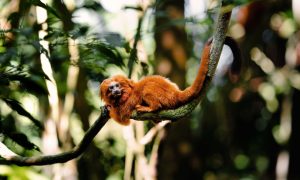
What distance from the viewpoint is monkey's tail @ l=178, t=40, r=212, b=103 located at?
2.41m

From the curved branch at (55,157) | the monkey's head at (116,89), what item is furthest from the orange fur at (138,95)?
the curved branch at (55,157)

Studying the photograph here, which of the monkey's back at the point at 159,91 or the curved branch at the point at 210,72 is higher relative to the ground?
the curved branch at the point at 210,72

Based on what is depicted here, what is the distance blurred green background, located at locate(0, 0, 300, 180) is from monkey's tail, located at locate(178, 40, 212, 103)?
303 mm

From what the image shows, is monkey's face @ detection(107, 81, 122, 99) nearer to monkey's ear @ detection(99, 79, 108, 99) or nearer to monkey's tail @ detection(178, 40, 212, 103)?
monkey's ear @ detection(99, 79, 108, 99)

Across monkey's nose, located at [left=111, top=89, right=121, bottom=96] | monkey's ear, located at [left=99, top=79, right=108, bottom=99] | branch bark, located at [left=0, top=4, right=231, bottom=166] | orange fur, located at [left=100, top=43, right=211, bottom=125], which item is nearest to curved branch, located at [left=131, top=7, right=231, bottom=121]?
branch bark, located at [left=0, top=4, right=231, bottom=166]

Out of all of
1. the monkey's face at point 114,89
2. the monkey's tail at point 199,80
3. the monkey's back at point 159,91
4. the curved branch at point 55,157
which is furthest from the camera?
the monkey's face at point 114,89

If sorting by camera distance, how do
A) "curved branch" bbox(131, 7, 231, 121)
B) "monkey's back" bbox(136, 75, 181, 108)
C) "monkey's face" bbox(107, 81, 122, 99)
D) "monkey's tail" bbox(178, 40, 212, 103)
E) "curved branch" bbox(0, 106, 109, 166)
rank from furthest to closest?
"monkey's face" bbox(107, 81, 122, 99)
"monkey's back" bbox(136, 75, 181, 108)
"curved branch" bbox(0, 106, 109, 166)
"monkey's tail" bbox(178, 40, 212, 103)
"curved branch" bbox(131, 7, 231, 121)

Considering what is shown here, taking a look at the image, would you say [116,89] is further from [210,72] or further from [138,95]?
[210,72]

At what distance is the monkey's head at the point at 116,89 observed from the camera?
3240mm

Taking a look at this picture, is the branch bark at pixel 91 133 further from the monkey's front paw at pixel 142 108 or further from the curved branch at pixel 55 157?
the monkey's front paw at pixel 142 108

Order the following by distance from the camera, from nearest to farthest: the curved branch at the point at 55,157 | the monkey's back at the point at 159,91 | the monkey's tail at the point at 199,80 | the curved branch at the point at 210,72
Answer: the curved branch at the point at 210,72, the monkey's tail at the point at 199,80, the curved branch at the point at 55,157, the monkey's back at the point at 159,91

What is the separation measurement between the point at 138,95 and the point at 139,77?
1.29 m

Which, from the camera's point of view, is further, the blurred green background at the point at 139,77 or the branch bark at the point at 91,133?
the blurred green background at the point at 139,77

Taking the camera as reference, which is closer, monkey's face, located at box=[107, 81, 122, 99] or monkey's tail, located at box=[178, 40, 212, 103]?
monkey's tail, located at box=[178, 40, 212, 103]
